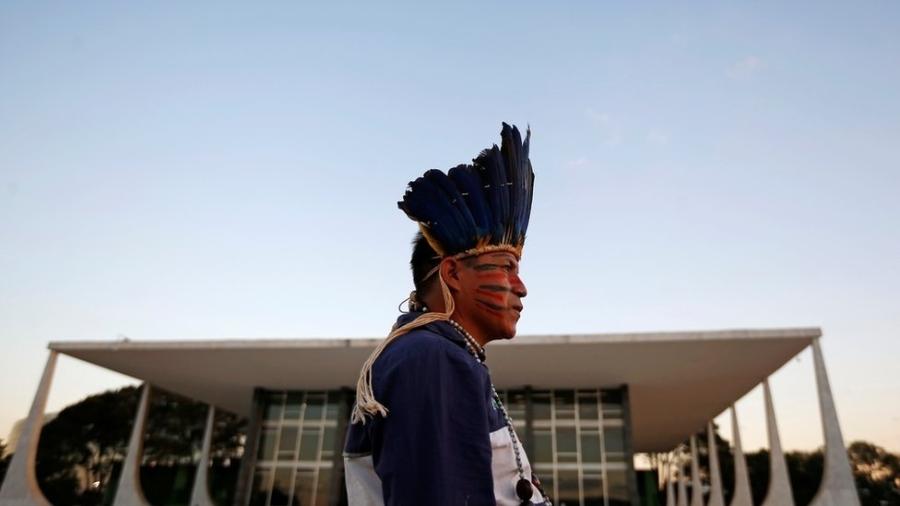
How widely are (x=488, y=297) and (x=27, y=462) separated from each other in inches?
1102

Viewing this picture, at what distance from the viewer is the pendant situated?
1.50 m

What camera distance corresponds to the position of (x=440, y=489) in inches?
49.6

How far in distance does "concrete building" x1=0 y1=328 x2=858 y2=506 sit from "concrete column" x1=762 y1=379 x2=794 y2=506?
0.05m

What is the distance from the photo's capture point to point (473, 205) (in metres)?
1.95

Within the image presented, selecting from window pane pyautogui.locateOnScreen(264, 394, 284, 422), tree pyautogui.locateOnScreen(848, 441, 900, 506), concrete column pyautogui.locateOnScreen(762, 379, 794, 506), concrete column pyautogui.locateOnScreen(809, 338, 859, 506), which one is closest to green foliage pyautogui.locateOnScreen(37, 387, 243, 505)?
window pane pyautogui.locateOnScreen(264, 394, 284, 422)

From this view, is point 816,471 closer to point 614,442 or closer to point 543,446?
point 614,442

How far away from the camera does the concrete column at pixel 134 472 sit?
26.2 metres

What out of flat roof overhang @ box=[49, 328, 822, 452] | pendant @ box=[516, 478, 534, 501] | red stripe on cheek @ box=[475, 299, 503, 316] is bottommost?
pendant @ box=[516, 478, 534, 501]

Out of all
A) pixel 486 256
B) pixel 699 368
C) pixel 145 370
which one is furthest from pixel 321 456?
pixel 486 256

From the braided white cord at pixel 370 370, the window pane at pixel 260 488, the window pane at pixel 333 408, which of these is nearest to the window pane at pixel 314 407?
the window pane at pixel 333 408

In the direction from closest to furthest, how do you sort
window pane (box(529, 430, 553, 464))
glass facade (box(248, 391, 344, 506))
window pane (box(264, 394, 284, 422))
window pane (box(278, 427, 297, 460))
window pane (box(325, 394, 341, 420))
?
window pane (box(529, 430, 553, 464)), glass facade (box(248, 391, 344, 506)), window pane (box(278, 427, 297, 460)), window pane (box(325, 394, 341, 420)), window pane (box(264, 394, 284, 422))

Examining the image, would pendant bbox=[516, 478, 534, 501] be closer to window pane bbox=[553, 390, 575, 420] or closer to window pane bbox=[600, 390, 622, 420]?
window pane bbox=[553, 390, 575, 420]

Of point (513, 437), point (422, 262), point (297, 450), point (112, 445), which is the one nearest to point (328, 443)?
point (297, 450)

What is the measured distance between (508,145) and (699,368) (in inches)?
853
